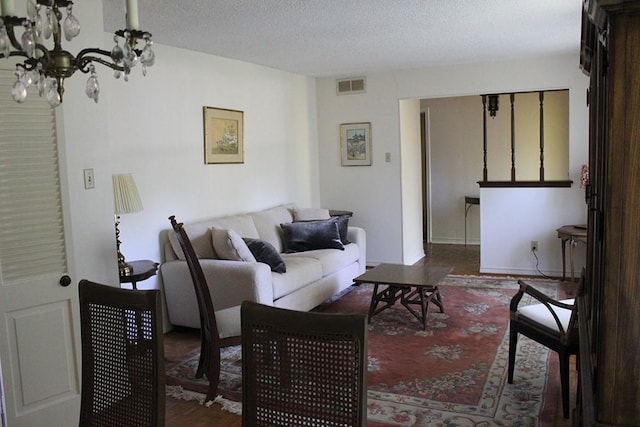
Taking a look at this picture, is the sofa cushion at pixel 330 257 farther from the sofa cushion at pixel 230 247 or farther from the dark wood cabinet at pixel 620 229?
the dark wood cabinet at pixel 620 229

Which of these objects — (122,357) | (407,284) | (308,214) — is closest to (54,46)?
(122,357)

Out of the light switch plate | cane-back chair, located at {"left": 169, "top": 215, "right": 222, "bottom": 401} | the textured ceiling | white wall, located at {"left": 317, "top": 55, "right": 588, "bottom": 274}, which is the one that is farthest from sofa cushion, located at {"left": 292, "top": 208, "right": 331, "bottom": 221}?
the light switch plate

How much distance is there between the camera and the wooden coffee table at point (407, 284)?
4418 mm

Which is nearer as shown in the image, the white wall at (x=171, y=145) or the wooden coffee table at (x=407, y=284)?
the white wall at (x=171, y=145)

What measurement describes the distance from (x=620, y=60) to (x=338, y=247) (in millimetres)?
4344

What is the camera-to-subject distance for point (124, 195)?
3.66 m

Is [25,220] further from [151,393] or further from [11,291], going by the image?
[151,393]

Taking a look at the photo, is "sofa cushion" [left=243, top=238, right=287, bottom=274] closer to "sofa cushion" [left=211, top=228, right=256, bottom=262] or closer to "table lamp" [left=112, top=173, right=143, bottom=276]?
"sofa cushion" [left=211, top=228, right=256, bottom=262]

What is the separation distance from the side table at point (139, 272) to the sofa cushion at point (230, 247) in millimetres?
608

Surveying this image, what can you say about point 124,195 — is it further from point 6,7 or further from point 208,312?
point 6,7

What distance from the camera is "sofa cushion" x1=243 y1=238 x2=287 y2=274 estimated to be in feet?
14.8

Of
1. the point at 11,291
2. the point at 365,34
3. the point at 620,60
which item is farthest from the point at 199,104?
the point at 620,60

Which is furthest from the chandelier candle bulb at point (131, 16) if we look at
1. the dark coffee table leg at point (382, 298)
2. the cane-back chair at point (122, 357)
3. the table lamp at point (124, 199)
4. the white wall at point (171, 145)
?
the dark coffee table leg at point (382, 298)

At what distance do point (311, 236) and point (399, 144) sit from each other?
6.06 ft
